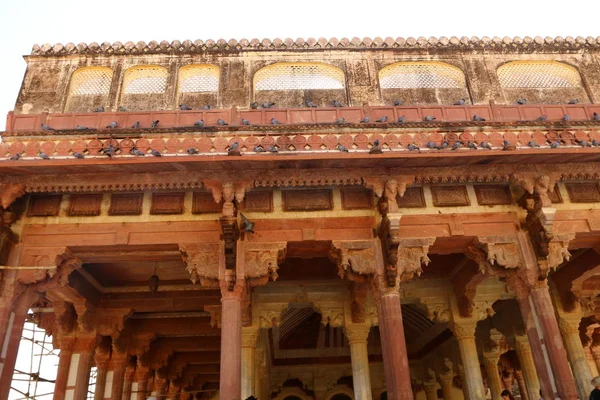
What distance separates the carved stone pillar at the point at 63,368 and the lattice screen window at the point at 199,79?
6398 mm

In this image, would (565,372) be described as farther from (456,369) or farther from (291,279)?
(456,369)

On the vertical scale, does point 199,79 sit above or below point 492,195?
above

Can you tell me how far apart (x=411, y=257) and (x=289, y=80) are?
4.92m

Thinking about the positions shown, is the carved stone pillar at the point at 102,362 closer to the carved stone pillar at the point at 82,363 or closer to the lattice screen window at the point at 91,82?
the carved stone pillar at the point at 82,363

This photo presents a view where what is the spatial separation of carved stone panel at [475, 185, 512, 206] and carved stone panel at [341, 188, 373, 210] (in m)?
2.09

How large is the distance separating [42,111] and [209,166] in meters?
4.65

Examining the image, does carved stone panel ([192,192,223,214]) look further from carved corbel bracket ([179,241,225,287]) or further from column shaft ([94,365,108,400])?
column shaft ([94,365,108,400])

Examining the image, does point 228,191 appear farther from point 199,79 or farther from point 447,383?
point 447,383

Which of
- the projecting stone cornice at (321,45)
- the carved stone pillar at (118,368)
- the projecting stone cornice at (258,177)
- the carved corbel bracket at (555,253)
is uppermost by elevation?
the projecting stone cornice at (321,45)

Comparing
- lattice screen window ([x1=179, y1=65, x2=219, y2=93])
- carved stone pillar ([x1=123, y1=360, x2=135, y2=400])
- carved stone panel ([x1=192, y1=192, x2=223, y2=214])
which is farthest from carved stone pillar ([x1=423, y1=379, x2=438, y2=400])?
lattice screen window ([x1=179, y1=65, x2=219, y2=93])

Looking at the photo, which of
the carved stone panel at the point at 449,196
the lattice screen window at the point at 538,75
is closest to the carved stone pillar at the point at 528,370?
the carved stone panel at the point at 449,196

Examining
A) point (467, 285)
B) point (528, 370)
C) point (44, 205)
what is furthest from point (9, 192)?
point (528, 370)

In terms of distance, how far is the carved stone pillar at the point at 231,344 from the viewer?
7714 mm

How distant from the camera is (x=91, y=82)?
1112cm
